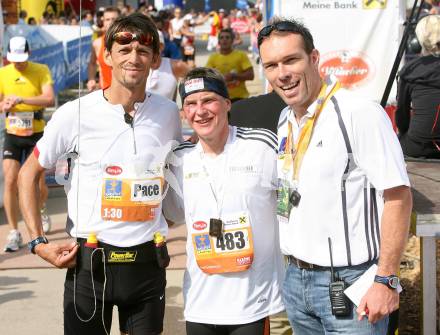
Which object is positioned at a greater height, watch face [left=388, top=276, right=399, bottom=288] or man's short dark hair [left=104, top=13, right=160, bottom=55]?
man's short dark hair [left=104, top=13, right=160, bottom=55]

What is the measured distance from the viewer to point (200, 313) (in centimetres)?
322

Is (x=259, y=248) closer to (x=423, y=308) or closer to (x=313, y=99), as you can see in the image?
(x=313, y=99)

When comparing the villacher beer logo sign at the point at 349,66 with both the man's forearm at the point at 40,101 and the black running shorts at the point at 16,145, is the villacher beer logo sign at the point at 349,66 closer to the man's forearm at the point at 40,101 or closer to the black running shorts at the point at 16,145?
the man's forearm at the point at 40,101

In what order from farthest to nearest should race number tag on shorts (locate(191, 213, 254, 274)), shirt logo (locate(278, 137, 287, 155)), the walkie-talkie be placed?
1. race number tag on shorts (locate(191, 213, 254, 274))
2. shirt logo (locate(278, 137, 287, 155))
3. the walkie-talkie

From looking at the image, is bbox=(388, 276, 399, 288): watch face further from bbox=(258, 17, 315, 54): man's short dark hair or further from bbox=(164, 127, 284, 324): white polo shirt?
bbox=(258, 17, 315, 54): man's short dark hair

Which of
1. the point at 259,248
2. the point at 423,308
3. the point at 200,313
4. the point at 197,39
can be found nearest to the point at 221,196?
the point at 259,248

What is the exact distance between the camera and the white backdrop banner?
8.08 m

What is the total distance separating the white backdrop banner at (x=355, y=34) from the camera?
808 centimetres

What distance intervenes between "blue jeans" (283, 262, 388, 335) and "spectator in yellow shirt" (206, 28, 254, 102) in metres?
6.74

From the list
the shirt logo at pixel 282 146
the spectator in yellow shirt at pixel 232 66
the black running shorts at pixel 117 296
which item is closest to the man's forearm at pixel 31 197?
the black running shorts at pixel 117 296

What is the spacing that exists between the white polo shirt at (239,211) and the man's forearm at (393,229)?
62 centimetres

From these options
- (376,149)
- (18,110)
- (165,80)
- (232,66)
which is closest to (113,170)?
(376,149)

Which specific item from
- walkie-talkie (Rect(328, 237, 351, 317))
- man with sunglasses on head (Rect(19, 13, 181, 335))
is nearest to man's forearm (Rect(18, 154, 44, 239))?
man with sunglasses on head (Rect(19, 13, 181, 335))

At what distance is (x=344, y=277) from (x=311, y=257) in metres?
0.13
